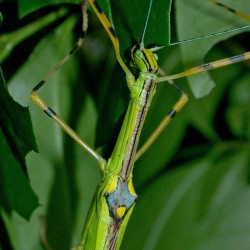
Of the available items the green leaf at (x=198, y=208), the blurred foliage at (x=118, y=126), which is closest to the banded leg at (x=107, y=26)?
the blurred foliage at (x=118, y=126)

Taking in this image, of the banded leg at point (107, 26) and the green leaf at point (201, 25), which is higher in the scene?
the banded leg at point (107, 26)

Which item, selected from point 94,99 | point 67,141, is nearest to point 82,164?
point 67,141

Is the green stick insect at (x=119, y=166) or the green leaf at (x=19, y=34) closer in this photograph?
the green stick insect at (x=119, y=166)

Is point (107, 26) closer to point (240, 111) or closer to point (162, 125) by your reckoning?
point (162, 125)

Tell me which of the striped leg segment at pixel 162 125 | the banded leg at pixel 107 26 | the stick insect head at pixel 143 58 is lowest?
the striped leg segment at pixel 162 125

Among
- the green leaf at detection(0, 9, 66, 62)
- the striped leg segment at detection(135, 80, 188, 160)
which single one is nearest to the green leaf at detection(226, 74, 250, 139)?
the striped leg segment at detection(135, 80, 188, 160)

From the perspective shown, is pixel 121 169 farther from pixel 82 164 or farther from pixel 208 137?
pixel 208 137

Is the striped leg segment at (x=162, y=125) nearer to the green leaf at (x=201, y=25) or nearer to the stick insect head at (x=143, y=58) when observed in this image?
the green leaf at (x=201, y=25)

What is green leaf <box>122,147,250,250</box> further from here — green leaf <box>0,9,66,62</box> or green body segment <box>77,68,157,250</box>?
green leaf <box>0,9,66,62</box>
